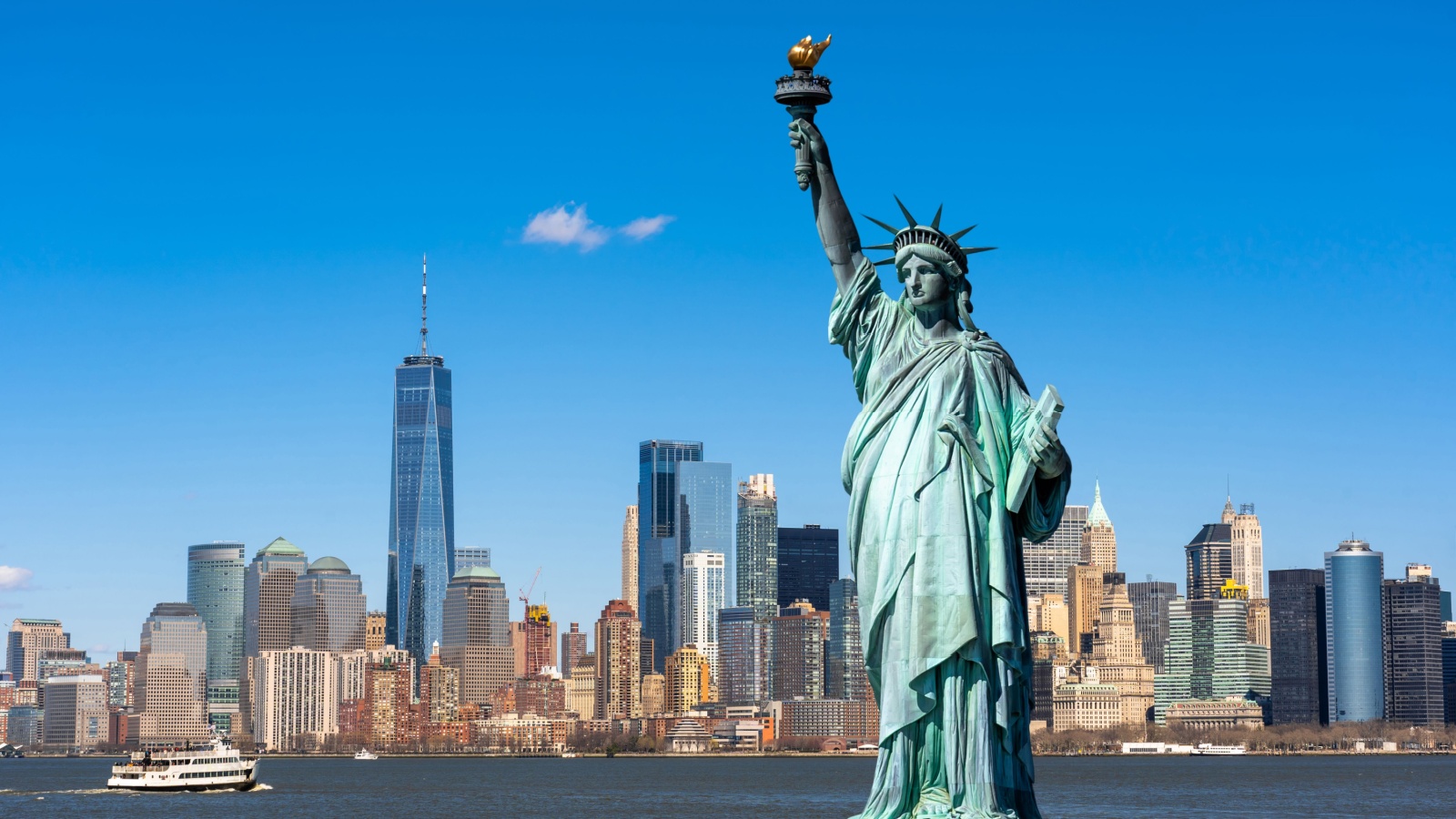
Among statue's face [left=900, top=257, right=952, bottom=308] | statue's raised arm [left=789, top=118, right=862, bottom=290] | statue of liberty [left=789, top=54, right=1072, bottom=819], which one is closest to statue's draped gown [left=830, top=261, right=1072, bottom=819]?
statue of liberty [left=789, top=54, right=1072, bottom=819]

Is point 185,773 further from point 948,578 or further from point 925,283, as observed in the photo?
point 948,578

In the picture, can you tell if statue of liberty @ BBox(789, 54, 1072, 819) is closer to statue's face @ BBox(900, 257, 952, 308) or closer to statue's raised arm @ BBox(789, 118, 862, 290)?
statue's face @ BBox(900, 257, 952, 308)

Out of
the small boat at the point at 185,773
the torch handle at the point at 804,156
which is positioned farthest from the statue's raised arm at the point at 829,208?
the small boat at the point at 185,773

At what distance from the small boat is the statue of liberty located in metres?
103

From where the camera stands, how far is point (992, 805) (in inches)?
773

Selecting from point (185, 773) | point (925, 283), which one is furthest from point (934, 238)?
point (185, 773)

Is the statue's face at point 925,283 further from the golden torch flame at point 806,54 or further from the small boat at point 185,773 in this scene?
the small boat at point 185,773

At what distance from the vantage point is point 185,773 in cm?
11694

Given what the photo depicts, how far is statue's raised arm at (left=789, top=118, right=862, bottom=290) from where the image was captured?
21.1 meters

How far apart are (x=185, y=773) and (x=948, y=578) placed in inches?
4087

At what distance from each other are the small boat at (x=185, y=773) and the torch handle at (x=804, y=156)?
10213 centimetres

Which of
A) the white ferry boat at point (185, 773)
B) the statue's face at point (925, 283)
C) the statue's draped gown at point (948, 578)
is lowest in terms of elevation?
the white ferry boat at point (185, 773)

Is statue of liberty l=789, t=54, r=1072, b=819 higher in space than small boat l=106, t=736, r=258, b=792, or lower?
higher

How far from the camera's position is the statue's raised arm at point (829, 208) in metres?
21.1
